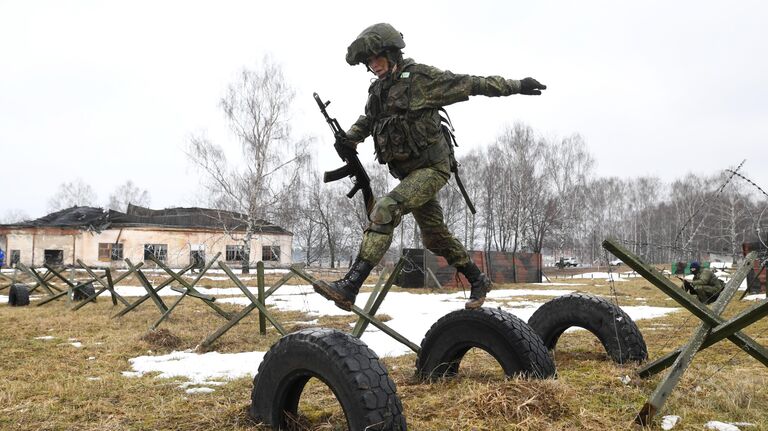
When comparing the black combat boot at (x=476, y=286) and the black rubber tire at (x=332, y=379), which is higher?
the black combat boot at (x=476, y=286)

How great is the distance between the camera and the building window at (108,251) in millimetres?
37344

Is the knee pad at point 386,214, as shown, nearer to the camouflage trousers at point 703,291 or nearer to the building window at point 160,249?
the camouflage trousers at point 703,291

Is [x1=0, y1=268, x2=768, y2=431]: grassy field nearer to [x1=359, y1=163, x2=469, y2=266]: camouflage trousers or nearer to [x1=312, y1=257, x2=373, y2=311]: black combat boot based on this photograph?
[x1=312, y1=257, x2=373, y2=311]: black combat boot

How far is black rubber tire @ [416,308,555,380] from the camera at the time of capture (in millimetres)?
3082

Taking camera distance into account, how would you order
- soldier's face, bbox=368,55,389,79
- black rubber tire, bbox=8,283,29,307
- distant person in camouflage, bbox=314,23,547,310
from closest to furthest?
distant person in camouflage, bbox=314,23,547,310 < soldier's face, bbox=368,55,389,79 < black rubber tire, bbox=8,283,29,307

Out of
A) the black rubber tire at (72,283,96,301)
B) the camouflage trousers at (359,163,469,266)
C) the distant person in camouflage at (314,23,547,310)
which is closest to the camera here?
the camouflage trousers at (359,163,469,266)

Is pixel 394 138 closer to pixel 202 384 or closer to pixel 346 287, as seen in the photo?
pixel 346 287

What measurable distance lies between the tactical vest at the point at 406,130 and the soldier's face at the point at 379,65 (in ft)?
0.20

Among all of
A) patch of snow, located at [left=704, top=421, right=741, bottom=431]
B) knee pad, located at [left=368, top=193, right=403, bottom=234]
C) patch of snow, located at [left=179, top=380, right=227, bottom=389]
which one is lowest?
patch of snow, located at [left=179, top=380, right=227, bottom=389]

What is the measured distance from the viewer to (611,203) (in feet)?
188

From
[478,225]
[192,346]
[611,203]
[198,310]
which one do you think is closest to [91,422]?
[192,346]

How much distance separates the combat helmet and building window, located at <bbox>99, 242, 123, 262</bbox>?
39.1 meters

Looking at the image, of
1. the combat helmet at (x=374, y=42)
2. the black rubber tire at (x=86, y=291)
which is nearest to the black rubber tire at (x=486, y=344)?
the combat helmet at (x=374, y=42)

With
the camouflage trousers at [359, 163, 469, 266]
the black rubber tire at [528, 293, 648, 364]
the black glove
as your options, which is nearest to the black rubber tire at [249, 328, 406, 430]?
the camouflage trousers at [359, 163, 469, 266]
